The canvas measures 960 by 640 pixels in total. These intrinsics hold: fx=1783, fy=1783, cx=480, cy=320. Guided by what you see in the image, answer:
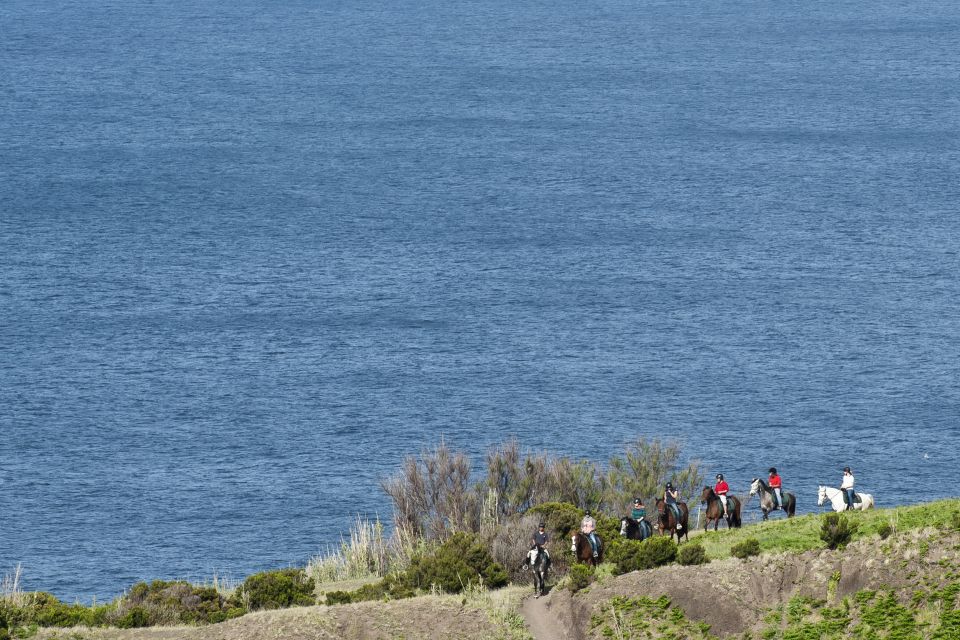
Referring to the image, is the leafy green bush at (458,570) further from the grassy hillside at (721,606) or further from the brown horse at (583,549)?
the brown horse at (583,549)

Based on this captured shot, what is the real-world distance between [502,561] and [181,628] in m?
11.6

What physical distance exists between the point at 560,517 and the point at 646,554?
8813 mm

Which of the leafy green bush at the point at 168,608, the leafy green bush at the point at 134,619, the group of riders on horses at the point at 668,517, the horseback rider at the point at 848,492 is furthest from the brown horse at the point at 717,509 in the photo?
the leafy green bush at the point at 134,619

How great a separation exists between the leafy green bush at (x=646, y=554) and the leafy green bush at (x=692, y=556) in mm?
298

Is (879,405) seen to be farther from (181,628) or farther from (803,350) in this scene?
(181,628)

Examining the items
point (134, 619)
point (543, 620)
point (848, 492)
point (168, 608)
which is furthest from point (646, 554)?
point (134, 619)

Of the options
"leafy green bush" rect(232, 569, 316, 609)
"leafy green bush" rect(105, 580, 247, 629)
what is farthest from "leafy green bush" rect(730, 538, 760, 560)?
"leafy green bush" rect(105, 580, 247, 629)

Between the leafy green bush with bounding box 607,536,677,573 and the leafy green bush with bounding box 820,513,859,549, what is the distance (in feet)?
16.1

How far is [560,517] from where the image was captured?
66.6m

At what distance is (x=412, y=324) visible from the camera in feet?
579

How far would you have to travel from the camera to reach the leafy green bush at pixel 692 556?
191 feet

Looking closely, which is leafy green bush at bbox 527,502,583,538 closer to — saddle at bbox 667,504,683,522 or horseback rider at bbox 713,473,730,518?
saddle at bbox 667,504,683,522

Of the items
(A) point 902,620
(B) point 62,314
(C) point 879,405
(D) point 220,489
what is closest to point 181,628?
(A) point 902,620

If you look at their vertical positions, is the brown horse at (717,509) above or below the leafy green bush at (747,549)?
above
